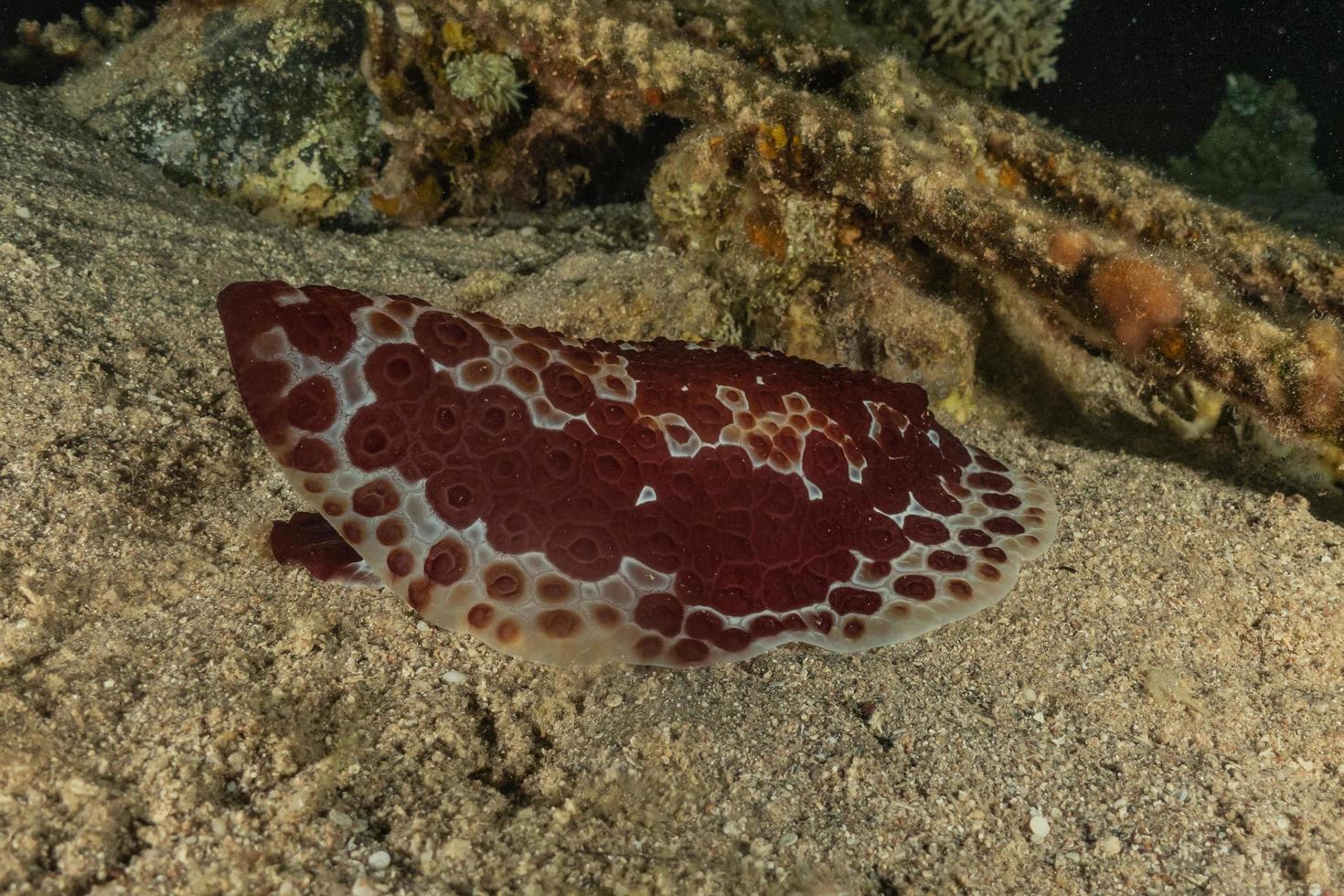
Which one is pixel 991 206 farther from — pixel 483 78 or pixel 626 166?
pixel 626 166

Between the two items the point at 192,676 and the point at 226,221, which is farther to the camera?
the point at 226,221

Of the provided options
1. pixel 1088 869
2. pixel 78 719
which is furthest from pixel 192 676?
pixel 1088 869

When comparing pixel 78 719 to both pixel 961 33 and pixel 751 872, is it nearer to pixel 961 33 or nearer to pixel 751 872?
pixel 751 872

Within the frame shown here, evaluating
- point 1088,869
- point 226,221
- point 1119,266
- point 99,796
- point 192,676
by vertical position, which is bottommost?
point 226,221

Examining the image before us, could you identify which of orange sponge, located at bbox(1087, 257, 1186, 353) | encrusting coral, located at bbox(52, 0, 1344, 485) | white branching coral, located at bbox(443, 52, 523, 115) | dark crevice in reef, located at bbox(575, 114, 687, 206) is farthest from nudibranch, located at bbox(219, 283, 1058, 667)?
dark crevice in reef, located at bbox(575, 114, 687, 206)

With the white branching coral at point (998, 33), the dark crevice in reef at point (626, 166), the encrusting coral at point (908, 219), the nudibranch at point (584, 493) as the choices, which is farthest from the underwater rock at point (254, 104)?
the white branching coral at point (998, 33)

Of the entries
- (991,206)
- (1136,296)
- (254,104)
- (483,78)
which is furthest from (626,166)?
(1136,296)
